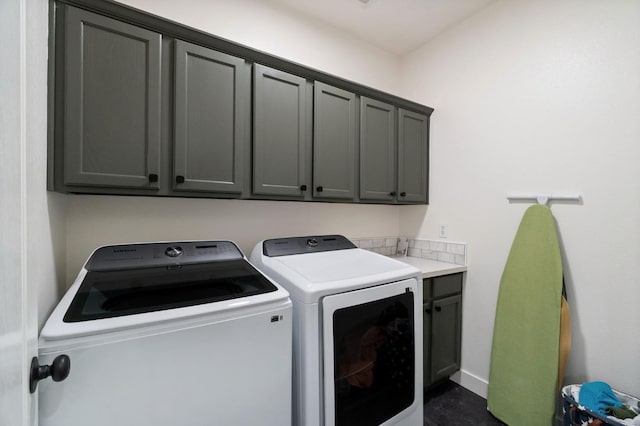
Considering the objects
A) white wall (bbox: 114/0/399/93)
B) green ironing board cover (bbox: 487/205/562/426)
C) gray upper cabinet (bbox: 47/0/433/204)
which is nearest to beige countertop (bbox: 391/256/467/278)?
green ironing board cover (bbox: 487/205/562/426)

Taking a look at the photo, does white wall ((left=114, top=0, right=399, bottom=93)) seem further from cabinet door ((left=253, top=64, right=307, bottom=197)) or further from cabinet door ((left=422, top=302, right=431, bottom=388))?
cabinet door ((left=422, top=302, right=431, bottom=388))

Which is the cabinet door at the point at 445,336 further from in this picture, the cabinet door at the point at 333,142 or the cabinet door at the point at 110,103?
the cabinet door at the point at 110,103

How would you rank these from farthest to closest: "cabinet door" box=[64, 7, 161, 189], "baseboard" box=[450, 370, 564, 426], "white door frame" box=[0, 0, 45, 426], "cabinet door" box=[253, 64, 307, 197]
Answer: "baseboard" box=[450, 370, 564, 426]
"cabinet door" box=[253, 64, 307, 197]
"cabinet door" box=[64, 7, 161, 189]
"white door frame" box=[0, 0, 45, 426]

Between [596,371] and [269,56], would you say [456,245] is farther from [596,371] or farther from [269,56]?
[269,56]

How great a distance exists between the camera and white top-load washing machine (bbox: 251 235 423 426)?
46.2 inches

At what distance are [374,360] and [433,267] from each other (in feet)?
3.26

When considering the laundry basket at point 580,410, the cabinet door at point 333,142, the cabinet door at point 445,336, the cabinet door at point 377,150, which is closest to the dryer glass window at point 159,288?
the cabinet door at point 333,142

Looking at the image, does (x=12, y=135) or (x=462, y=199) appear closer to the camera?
(x=12, y=135)

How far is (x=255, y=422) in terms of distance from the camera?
1.03m

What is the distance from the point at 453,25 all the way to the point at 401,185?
1.43 meters

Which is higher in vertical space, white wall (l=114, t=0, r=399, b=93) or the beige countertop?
white wall (l=114, t=0, r=399, b=93)

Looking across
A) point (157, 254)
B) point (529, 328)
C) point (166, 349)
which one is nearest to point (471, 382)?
point (529, 328)

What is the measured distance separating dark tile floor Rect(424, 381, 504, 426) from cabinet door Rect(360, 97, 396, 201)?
155 cm

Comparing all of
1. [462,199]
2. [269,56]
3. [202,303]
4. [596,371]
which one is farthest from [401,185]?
[202,303]
